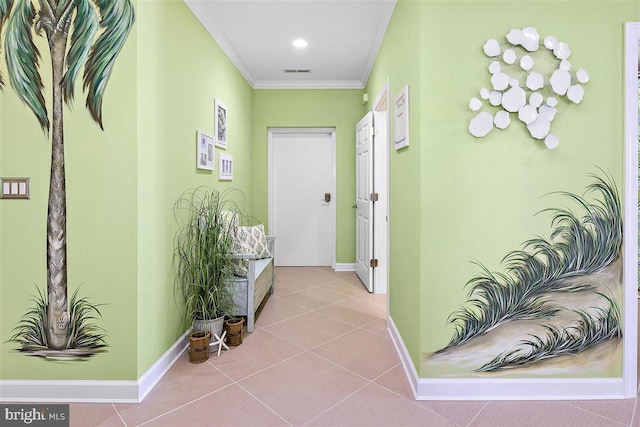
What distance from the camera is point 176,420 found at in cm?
165

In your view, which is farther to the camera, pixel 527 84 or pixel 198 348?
pixel 198 348

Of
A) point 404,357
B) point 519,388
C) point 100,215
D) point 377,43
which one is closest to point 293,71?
point 377,43

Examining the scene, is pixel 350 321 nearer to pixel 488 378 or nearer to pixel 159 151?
pixel 488 378

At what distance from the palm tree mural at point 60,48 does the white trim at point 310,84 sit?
287 cm

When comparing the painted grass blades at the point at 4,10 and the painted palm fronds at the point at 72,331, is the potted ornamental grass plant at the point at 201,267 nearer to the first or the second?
the painted palm fronds at the point at 72,331

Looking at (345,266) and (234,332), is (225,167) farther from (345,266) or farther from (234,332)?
(345,266)

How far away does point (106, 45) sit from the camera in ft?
5.74

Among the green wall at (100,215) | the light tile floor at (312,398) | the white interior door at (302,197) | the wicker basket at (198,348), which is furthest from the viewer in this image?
the white interior door at (302,197)

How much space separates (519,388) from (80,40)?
2875 millimetres

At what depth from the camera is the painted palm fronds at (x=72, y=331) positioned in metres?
1.80

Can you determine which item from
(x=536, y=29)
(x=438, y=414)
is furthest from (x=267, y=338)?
(x=536, y=29)

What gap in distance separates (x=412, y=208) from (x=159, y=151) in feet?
4.91

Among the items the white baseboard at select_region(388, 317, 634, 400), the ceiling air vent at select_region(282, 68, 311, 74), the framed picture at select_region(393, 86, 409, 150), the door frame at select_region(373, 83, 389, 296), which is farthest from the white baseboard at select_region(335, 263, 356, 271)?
the white baseboard at select_region(388, 317, 634, 400)

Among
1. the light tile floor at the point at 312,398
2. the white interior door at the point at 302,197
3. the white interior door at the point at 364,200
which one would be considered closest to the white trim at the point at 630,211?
the light tile floor at the point at 312,398
